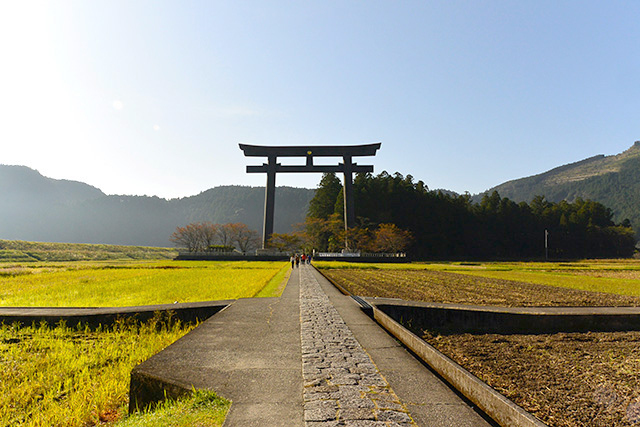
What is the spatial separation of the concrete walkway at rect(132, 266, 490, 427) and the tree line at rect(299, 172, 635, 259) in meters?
57.5

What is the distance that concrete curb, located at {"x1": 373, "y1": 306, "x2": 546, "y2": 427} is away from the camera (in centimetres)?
295

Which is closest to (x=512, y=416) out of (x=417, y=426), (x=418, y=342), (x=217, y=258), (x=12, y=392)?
(x=417, y=426)

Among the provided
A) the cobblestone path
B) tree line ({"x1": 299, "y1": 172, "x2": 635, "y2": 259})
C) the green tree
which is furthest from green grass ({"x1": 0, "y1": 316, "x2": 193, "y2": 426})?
the green tree

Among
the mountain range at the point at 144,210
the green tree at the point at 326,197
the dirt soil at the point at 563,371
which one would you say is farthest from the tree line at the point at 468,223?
the mountain range at the point at 144,210

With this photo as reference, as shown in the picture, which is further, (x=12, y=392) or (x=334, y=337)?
(x=334, y=337)

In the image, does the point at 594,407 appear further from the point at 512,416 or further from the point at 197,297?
the point at 197,297

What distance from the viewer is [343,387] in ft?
11.9

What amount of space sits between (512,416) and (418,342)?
224cm

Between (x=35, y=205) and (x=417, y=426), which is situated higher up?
(x=35, y=205)

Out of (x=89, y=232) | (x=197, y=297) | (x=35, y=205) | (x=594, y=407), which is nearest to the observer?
(x=594, y=407)

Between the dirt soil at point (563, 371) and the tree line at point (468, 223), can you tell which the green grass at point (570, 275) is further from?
the tree line at point (468, 223)

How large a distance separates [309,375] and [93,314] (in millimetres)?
5758

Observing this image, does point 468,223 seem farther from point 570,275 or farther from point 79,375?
point 79,375

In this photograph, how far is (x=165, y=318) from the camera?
7820mm
